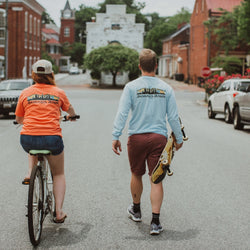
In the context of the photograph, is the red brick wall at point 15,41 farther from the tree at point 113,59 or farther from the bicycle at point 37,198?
the bicycle at point 37,198

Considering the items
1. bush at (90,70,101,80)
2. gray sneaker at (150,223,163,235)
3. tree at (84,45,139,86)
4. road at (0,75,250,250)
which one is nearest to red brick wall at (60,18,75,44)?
bush at (90,70,101,80)

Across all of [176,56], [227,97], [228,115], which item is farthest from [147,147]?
[176,56]

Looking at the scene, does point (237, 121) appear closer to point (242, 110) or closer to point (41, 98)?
point (242, 110)

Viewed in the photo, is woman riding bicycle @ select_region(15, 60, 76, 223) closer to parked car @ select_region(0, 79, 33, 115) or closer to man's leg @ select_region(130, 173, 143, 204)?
man's leg @ select_region(130, 173, 143, 204)

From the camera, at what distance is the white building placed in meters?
69.5

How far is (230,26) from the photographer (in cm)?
5072

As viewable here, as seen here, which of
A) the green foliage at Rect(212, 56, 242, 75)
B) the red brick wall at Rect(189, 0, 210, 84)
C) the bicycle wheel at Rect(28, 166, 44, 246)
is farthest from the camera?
the red brick wall at Rect(189, 0, 210, 84)

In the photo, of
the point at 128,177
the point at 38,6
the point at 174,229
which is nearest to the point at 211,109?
the point at 128,177

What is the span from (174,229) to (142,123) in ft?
3.73

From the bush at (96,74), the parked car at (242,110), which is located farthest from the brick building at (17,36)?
the parked car at (242,110)

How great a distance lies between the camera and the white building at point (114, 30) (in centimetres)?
6950

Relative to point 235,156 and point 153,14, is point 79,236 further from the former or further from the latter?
point 153,14

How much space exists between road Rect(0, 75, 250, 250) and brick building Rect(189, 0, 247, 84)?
44.1m

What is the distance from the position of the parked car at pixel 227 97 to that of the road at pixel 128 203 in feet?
26.0
